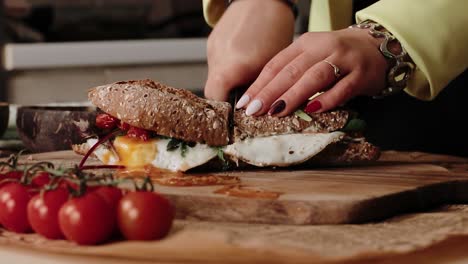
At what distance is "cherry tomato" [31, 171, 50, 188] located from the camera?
1196 millimetres

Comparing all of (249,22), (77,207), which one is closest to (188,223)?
(77,207)

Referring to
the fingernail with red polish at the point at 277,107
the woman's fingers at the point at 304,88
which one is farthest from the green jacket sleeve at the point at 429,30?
the fingernail with red polish at the point at 277,107

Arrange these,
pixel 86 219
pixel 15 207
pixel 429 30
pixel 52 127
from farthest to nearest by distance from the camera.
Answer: pixel 52 127, pixel 429 30, pixel 15 207, pixel 86 219

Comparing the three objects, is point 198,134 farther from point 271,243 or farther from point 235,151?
point 271,243

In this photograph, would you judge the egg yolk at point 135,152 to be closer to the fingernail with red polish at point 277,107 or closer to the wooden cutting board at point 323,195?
the wooden cutting board at point 323,195

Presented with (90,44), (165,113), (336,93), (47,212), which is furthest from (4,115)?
(90,44)

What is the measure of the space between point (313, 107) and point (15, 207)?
68 centimetres

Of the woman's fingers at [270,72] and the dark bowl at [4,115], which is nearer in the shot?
the woman's fingers at [270,72]

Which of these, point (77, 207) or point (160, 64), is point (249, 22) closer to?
point (77, 207)

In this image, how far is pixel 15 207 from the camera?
1147mm

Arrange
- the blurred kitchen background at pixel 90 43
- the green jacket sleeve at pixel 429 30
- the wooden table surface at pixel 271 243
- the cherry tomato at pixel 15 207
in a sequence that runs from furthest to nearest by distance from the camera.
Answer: the blurred kitchen background at pixel 90 43
the green jacket sleeve at pixel 429 30
the cherry tomato at pixel 15 207
the wooden table surface at pixel 271 243

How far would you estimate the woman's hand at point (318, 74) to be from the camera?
1.62 m

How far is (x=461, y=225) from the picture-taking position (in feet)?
4.01

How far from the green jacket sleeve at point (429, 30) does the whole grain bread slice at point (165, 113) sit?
0.37 meters
